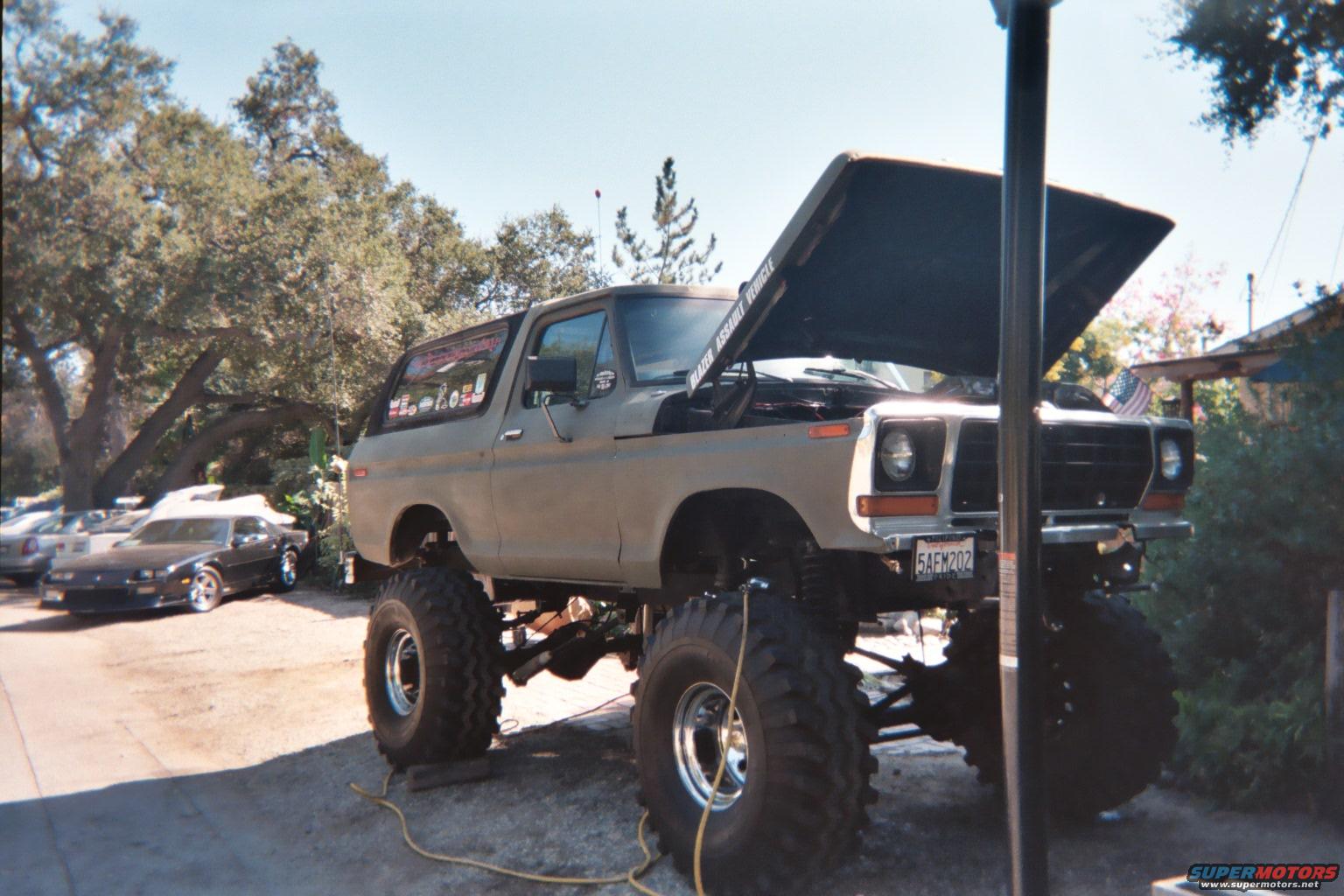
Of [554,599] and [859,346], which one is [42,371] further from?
[554,599]

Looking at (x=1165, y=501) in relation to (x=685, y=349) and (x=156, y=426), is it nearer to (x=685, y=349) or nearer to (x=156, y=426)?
(x=685, y=349)

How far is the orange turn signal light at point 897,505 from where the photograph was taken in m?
3.56

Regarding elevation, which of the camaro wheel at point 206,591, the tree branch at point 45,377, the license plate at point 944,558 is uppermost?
the tree branch at point 45,377

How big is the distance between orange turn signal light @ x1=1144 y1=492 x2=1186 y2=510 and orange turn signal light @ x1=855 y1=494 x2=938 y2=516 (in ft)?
4.50

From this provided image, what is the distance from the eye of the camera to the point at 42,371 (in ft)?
5.74

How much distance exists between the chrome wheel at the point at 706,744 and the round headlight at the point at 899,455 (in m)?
1.04

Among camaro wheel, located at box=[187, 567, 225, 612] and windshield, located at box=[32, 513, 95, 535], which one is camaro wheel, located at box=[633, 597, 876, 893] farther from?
windshield, located at box=[32, 513, 95, 535]

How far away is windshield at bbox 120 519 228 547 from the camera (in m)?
16.0

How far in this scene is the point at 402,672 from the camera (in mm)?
6117

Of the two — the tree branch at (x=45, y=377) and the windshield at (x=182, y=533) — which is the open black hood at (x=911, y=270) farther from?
the windshield at (x=182, y=533)

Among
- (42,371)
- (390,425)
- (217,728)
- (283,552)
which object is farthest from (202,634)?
(42,371)

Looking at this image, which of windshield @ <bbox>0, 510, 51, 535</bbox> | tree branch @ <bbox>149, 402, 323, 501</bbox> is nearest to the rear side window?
windshield @ <bbox>0, 510, 51, 535</bbox>

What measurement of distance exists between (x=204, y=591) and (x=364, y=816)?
36.1ft

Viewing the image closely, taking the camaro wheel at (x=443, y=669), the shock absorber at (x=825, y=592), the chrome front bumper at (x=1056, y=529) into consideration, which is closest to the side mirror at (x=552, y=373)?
the shock absorber at (x=825, y=592)
